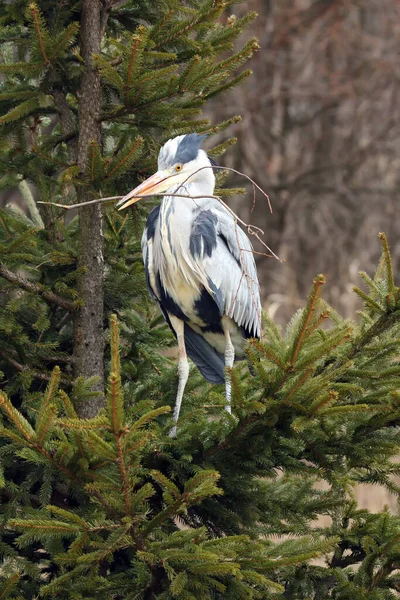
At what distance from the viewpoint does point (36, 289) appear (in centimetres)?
277

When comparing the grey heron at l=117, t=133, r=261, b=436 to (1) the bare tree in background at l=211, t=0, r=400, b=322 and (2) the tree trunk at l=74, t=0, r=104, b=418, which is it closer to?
(2) the tree trunk at l=74, t=0, r=104, b=418

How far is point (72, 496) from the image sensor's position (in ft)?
9.01

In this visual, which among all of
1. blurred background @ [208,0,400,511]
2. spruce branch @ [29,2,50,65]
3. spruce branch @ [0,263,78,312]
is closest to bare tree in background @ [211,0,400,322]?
blurred background @ [208,0,400,511]

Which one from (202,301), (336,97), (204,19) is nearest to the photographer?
(204,19)

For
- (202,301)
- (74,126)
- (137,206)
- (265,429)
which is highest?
(74,126)

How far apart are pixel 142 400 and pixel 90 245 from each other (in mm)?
686

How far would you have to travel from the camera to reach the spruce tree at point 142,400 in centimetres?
211

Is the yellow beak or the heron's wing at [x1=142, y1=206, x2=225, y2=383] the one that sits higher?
the yellow beak

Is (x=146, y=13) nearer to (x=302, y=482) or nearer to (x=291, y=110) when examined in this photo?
(x=302, y=482)

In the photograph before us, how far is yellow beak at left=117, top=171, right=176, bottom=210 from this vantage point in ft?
8.78

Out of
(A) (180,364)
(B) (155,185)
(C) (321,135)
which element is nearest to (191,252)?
(B) (155,185)

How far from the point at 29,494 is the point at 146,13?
66.9 inches

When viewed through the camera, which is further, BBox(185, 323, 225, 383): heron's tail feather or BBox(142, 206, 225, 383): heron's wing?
BBox(185, 323, 225, 383): heron's tail feather

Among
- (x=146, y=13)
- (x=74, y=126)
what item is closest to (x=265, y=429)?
(x=74, y=126)
